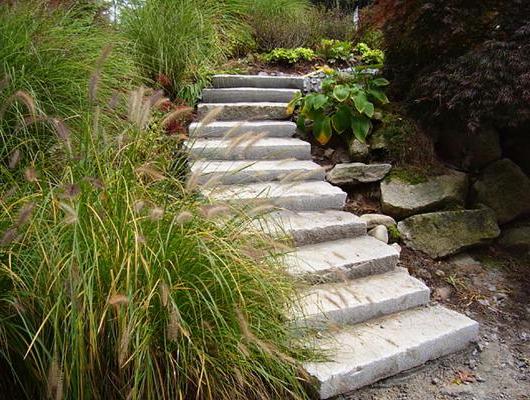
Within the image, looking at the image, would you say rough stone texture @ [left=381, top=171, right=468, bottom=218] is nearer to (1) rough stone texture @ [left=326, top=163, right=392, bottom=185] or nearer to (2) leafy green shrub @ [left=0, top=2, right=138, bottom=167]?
(1) rough stone texture @ [left=326, top=163, right=392, bottom=185]

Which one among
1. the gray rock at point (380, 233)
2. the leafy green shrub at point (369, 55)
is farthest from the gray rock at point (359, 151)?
the leafy green shrub at point (369, 55)

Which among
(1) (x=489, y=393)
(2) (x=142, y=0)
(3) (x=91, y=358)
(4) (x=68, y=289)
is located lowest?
(1) (x=489, y=393)

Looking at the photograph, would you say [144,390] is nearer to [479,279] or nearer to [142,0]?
[479,279]

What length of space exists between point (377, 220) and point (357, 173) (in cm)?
46

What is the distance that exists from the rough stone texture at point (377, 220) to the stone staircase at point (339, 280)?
14cm

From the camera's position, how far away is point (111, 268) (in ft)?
6.12

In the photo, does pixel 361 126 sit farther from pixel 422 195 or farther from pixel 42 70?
pixel 42 70

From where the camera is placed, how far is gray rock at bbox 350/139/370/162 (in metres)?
4.01

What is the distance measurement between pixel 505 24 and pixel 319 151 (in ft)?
5.48

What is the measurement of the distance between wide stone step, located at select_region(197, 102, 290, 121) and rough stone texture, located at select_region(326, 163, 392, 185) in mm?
958

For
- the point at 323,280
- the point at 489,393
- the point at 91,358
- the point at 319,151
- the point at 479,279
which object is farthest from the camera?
the point at 319,151

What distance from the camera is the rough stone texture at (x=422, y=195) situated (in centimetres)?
365

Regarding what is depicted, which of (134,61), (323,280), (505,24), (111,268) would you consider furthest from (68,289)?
(505,24)

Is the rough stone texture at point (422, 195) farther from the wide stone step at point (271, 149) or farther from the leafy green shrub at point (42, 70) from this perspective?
the leafy green shrub at point (42, 70)
